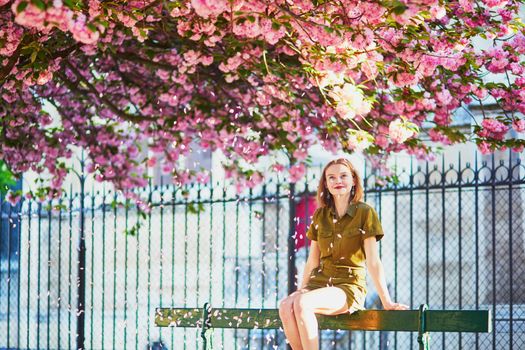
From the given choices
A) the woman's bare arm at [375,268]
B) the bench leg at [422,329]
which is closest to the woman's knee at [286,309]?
the woman's bare arm at [375,268]

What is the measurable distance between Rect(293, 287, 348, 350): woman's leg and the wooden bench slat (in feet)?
0.50

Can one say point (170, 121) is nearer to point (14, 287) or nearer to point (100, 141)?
→ point (100, 141)

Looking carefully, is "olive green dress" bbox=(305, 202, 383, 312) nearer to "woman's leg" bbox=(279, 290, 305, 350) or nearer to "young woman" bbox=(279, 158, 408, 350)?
"young woman" bbox=(279, 158, 408, 350)

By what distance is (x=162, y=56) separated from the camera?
9.88m

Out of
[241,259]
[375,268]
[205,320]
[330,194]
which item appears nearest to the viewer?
[375,268]

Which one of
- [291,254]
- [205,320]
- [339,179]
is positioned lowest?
[205,320]

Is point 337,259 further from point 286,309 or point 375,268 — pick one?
point 286,309

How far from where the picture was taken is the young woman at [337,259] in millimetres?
6355

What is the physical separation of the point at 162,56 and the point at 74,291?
7.38 metres

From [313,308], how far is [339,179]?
99 centimetres

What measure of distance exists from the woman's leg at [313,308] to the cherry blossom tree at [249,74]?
1.73 meters

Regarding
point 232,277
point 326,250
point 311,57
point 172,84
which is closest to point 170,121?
point 172,84

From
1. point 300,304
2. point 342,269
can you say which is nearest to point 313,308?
point 300,304

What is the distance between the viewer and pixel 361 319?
21.4ft
